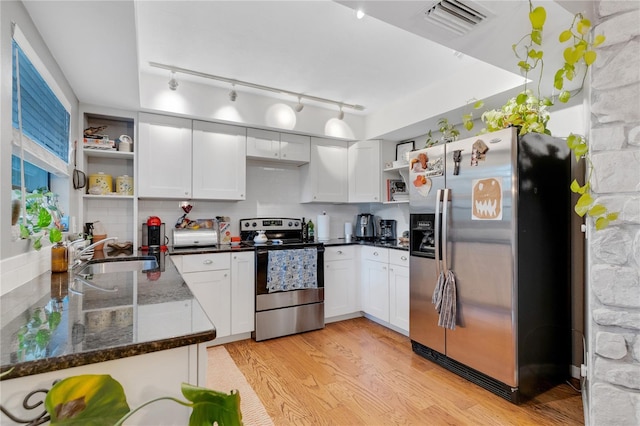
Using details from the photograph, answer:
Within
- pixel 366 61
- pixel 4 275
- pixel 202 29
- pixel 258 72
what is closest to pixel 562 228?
pixel 366 61


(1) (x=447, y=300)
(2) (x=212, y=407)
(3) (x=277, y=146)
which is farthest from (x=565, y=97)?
(3) (x=277, y=146)

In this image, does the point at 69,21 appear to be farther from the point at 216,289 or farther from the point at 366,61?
the point at 216,289

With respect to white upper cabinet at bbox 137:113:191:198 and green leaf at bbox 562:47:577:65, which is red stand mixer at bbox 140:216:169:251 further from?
green leaf at bbox 562:47:577:65

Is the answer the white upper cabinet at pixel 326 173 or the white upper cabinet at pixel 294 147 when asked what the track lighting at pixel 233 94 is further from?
the white upper cabinet at pixel 326 173

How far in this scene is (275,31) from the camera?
219cm

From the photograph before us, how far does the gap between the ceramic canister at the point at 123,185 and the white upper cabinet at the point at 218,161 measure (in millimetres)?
570

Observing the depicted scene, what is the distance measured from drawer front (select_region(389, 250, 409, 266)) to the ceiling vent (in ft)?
6.45

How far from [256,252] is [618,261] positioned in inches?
103

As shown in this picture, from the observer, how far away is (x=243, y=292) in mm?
3121

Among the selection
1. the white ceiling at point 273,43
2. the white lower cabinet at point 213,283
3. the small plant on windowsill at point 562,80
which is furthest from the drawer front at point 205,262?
the small plant on windowsill at point 562,80

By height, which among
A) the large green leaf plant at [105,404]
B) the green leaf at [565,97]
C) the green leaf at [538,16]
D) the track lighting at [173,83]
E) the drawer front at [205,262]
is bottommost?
the drawer front at [205,262]

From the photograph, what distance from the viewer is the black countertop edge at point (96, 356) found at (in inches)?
25.5

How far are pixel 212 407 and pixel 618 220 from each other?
152 centimetres

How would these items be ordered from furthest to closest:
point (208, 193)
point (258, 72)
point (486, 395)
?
point (208, 193), point (258, 72), point (486, 395)
